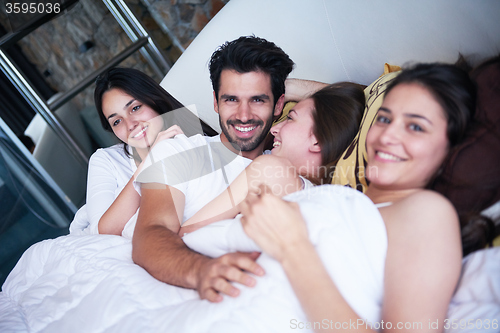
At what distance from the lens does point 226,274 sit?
2.31ft

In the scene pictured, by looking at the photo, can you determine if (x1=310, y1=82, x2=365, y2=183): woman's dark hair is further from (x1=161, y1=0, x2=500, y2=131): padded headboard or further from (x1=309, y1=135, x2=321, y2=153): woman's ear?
(x1=161, y1=0, x2=500, y2=131): padded headboard

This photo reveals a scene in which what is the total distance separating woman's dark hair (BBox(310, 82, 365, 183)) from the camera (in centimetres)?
114

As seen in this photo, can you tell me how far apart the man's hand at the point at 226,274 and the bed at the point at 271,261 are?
0.02 m

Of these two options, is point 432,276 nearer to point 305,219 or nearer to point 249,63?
point 305,219

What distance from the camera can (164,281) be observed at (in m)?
0.87

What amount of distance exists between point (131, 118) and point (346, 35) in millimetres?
1026

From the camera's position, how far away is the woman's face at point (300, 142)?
115 centimetres

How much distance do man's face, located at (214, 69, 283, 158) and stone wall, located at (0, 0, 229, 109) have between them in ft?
4.77

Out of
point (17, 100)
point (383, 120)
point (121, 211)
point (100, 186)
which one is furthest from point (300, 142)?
point (17, 100)

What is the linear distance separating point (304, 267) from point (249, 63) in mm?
939

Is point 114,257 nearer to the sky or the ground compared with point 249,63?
nearer to the ground

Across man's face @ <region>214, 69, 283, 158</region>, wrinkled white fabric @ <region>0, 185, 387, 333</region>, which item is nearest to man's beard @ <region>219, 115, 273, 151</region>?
man's face @ <region>214, 69, 283, 158</region>

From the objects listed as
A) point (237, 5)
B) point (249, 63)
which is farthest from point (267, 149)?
point (237, 5)

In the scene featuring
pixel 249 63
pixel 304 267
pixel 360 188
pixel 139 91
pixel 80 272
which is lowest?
pixel 360 188
